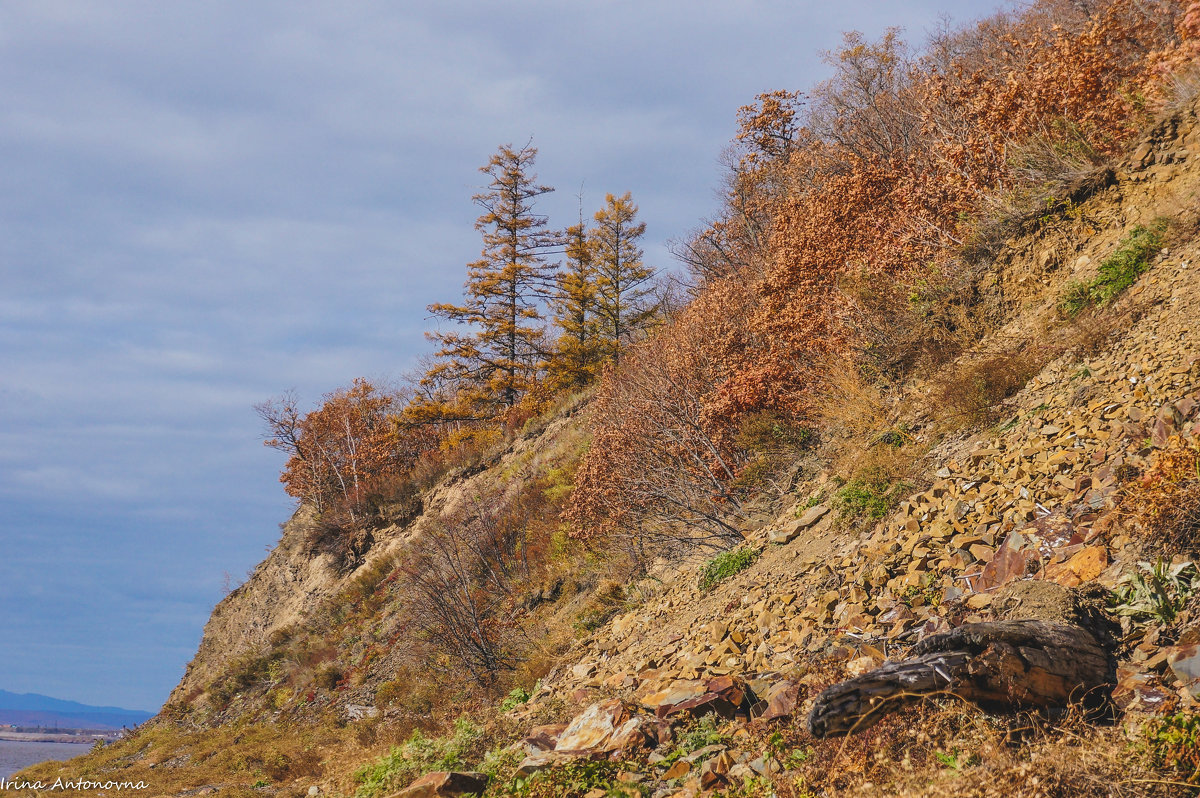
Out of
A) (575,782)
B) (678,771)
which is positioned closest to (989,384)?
(678,771)

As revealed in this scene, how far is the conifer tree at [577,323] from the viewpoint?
34.7m

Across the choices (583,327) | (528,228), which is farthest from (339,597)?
(528,228)

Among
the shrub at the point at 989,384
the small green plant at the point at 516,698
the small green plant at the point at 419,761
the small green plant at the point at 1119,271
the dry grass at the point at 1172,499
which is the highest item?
the small green plant at the point at 1119,271

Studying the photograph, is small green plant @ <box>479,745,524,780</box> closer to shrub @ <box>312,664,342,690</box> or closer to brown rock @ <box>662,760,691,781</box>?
brown rock @ <box>662,760,691,781</box>

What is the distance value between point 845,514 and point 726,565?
Result: 2.15 metres

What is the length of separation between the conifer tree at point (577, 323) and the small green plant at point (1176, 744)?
3064 cm

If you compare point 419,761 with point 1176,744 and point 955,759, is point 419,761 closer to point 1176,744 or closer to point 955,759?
point 955,759

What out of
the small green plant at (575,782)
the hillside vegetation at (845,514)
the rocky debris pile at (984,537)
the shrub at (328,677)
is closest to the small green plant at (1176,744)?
the hillside vegetation at (845,514)

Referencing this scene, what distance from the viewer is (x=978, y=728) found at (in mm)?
4020

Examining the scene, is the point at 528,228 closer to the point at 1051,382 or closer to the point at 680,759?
the point at 1051,382

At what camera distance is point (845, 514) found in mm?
8672

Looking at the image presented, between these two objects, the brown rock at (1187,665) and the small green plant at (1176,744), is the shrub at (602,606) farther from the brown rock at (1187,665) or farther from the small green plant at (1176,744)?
the small green plant at (1176,744)

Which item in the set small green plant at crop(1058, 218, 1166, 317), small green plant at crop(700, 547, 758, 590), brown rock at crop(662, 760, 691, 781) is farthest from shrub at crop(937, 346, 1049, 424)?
brown rock at crop(662, 760, 691, 781)

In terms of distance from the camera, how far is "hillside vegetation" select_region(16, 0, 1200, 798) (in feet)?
15.4
